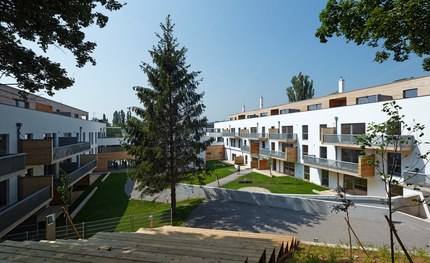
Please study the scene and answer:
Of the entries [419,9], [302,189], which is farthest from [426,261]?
[302,189]

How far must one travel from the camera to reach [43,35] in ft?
23.1

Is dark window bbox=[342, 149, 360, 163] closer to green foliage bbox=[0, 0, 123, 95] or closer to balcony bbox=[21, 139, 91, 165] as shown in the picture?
green foliage bbox=[0, 0, 123, 95]

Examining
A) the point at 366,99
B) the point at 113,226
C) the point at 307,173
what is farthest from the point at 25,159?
the point at 366,99

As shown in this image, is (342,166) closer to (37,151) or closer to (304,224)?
(304,224)

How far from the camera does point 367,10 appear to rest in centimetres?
679

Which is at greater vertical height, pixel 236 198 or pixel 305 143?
pixel 305 143

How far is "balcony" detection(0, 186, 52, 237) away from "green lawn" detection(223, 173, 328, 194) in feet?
49.9

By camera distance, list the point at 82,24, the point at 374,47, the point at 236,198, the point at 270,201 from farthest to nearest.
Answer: the point at 236,198 → the point at 270,201 → the point at 82,24 → the point at 374,47

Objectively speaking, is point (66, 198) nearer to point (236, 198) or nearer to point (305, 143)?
point (236, 198)

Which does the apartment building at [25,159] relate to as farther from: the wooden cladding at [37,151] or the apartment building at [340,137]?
the apartment building at [340,137]

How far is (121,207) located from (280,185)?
1492 cm

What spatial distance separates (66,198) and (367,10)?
13450 mm

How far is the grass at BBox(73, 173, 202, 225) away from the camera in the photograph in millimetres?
15703

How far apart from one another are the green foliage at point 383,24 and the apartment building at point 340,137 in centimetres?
958
